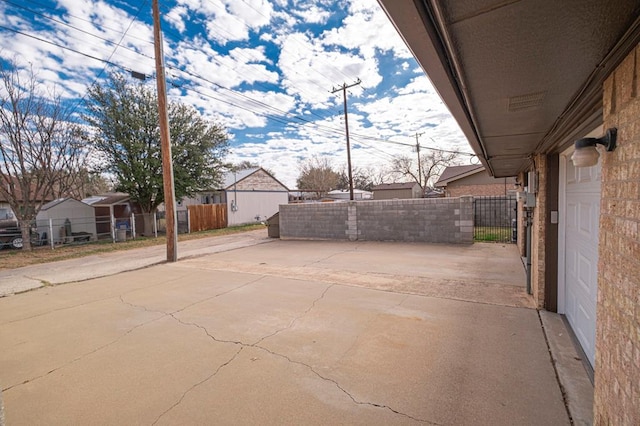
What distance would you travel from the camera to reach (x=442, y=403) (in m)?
2.44

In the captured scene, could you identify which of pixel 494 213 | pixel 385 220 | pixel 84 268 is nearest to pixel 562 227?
pixel 385 220

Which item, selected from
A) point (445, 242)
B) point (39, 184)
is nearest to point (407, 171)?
point (445, 242)

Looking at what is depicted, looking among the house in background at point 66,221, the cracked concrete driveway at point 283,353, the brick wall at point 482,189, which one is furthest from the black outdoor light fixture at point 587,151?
the brick wall at point 482,189

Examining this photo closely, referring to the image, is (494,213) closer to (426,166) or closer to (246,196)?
(246,196)

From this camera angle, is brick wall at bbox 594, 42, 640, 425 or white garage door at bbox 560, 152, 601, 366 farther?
white garage door at bbox 560, 152, 601, 366

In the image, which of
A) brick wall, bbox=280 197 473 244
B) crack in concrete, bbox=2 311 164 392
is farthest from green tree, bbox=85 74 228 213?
crack in concrete, bbox=2 311 164 392

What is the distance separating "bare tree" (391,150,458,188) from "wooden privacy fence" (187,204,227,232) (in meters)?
24.3

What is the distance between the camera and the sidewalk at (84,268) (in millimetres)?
7004

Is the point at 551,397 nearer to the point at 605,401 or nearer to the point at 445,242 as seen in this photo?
the point at 605,401

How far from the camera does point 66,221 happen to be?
1418 centimetres

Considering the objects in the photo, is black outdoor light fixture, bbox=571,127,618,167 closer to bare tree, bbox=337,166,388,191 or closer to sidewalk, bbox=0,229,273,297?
sidewalk, bbox=0,229,273,297

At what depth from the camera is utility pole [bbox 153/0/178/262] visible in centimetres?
869

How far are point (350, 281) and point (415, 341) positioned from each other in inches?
108

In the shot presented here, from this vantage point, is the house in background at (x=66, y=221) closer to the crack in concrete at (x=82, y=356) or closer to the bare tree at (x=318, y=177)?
the crack in concrete at (x=82, y=356)
